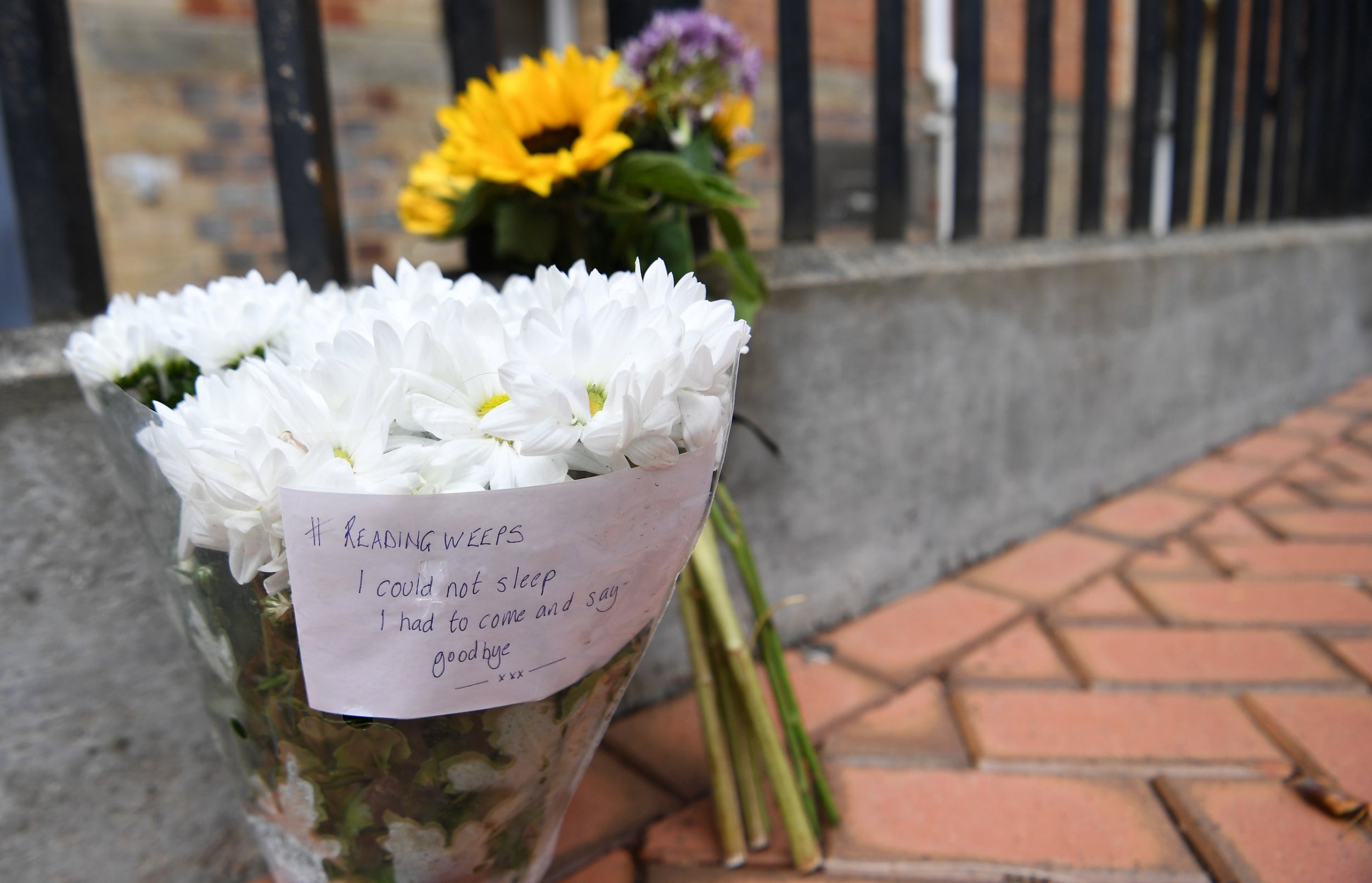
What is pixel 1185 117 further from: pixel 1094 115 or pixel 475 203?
pixel 475 203

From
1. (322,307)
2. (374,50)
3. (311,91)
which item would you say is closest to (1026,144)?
(311,91)

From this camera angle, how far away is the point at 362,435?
0.41 m

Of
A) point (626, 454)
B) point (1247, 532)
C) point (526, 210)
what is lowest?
point (1247, 532)

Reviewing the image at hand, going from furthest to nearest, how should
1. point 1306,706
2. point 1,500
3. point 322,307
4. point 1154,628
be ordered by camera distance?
1. point 1154,628
2. point 1306,706
3. point 1,500
4. point 322,307

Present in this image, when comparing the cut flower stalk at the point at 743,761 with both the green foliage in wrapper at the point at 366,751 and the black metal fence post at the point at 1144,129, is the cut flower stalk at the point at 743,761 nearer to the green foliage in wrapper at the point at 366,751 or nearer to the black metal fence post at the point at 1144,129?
the green foliage in wrapper at the point at 366,751

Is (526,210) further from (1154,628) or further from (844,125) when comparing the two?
(844,125)

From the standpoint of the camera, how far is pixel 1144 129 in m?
1.99

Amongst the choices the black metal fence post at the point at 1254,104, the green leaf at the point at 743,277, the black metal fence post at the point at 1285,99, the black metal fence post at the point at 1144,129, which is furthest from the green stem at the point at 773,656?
the black metal fence post at the point at 1285,99

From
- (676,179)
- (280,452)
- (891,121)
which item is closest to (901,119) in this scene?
(891,121)

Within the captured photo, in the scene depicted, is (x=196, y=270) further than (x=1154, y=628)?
Yes

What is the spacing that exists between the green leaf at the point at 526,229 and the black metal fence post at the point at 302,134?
215 millimetres

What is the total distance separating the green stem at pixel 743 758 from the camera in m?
0.84

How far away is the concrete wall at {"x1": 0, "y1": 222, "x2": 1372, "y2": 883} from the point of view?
73 centimetres

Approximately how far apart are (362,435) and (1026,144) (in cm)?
167
